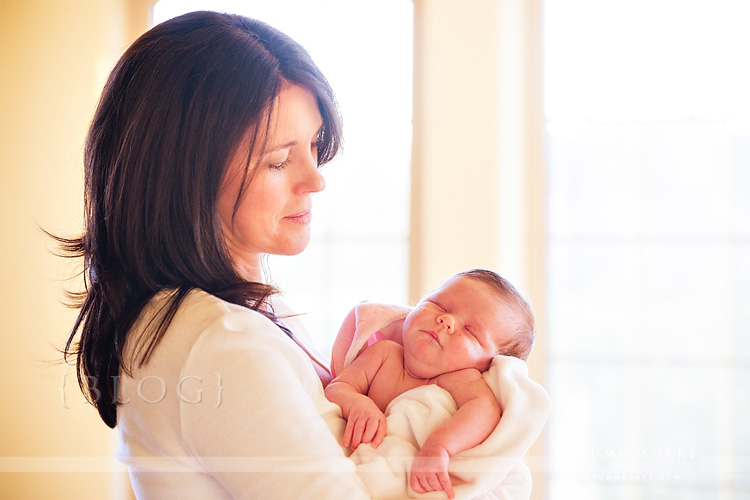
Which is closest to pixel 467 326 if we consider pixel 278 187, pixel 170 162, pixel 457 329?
pixel 457 329

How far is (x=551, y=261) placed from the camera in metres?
2.11

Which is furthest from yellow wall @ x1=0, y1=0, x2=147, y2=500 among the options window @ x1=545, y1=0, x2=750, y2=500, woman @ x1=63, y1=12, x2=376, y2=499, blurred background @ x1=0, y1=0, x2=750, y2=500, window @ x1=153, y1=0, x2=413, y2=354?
window @ x1=545, y1=0, x2=750, y2=500

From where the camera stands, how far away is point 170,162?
26.8 inches

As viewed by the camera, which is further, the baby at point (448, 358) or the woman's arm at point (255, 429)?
the baby at point (448, 358)

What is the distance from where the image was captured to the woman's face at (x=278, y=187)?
2.37 ft

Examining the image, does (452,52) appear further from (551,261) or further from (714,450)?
(714,450)

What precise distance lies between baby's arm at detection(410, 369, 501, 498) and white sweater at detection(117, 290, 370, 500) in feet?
0.28

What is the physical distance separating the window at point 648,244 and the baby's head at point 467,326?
1271mm

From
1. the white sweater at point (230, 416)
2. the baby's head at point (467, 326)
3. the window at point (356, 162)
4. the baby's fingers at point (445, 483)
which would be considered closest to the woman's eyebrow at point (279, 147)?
the white sweater at point (230, 416)

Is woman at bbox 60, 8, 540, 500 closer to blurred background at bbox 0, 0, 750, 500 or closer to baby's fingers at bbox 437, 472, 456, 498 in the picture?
baby's fingers at bbox 437, 472, 456, 498

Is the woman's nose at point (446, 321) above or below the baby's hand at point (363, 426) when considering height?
above

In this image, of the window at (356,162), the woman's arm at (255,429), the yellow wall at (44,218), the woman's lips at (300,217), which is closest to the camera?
the woman's arm at (255,429)

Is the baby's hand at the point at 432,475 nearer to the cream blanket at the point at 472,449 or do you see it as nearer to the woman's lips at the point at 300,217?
the cream blanket at the point at 472,449

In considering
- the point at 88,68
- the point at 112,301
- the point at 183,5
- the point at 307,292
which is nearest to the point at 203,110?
the point at 112,301
